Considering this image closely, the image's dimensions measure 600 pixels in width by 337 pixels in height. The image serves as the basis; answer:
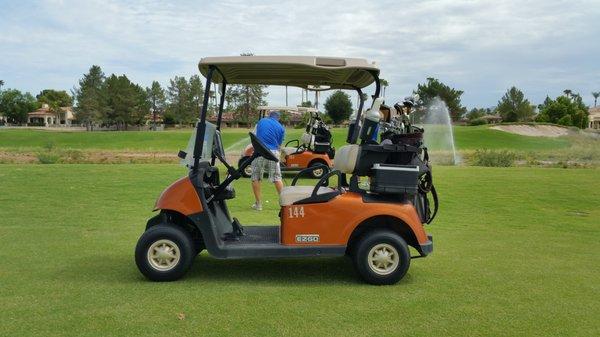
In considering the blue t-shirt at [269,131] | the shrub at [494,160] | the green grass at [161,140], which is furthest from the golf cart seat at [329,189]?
the green grass at [161,140]

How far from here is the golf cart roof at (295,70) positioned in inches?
180

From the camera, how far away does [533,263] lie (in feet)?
18.2

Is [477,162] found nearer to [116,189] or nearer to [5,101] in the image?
[116,189]

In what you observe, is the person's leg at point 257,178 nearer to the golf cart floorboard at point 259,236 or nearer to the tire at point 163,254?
the golf cart floorboard at point 259,236

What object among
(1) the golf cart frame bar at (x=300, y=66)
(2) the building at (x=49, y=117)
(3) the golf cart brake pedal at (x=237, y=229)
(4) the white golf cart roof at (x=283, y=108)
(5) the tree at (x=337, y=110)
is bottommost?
(3) the golf cart brake pedal at (x=237, y=229)

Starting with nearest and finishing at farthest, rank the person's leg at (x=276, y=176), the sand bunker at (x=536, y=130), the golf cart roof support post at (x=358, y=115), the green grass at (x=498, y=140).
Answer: the golf cart roof support post at (x=358, y=115)
the person's leg at (x=276, y=176)
the green grass at (x=498, y=140)
the sand bunker at (x=536, y=130)

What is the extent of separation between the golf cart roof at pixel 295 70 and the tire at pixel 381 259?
151 cm

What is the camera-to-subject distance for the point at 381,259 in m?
4.71

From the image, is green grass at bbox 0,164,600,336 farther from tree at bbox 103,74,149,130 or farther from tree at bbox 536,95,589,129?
tree at bbox 103,74,149,130

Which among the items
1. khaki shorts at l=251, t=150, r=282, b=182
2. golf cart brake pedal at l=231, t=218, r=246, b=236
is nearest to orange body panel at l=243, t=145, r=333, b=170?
khaki shorts at l=251, t=150, r=282, b=182

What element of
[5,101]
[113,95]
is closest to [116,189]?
[113,95]

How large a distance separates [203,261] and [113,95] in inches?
3187

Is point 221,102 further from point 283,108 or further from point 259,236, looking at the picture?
point 283,108

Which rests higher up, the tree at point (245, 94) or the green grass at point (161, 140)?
the tree at point (245, 94)
